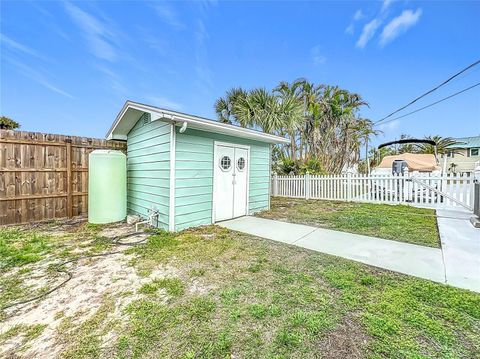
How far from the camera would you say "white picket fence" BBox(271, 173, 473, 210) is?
253 inches

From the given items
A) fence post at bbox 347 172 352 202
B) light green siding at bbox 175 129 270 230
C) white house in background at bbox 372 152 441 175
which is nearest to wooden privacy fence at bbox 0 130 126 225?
light green siding at bbox 175 129 270 230

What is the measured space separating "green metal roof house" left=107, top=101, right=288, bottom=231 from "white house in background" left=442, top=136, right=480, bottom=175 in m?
32.5

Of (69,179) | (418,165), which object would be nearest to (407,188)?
Answer: (69,179)

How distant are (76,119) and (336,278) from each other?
12.7 m

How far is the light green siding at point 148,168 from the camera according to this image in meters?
4.54

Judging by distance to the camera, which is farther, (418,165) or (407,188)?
(418,165)

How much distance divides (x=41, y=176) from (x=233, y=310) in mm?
5731

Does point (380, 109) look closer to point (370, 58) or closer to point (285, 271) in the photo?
point (370, 58)

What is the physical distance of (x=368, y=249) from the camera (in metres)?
3.47

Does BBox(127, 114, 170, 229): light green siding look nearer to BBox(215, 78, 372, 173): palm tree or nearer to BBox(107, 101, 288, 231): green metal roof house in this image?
BBox(107, 101, 288, 231): green metal roof house

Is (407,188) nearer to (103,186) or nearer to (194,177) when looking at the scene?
(194,177)

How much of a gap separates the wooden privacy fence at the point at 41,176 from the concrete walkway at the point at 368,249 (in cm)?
397

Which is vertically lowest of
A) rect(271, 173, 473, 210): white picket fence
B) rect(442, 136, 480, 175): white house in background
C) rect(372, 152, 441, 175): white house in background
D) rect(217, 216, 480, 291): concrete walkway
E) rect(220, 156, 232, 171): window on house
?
rect(217, 216, 480, 291): concrete walkway

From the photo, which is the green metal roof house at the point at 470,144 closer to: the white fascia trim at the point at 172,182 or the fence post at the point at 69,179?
the white fascia trim at the point at 172,182
